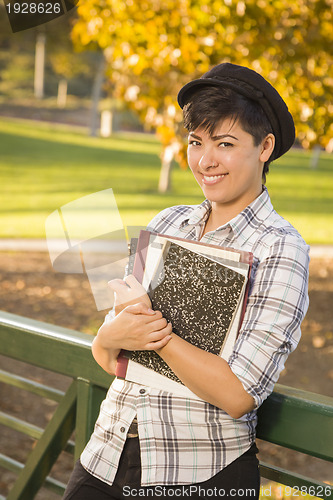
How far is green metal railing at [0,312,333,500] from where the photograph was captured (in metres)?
1.81

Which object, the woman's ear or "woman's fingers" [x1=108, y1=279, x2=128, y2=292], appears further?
the woman's ear

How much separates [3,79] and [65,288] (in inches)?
1840

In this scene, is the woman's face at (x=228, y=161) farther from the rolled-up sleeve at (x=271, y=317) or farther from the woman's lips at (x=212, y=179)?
the rolled-up sleeve at (x=271, y=317)

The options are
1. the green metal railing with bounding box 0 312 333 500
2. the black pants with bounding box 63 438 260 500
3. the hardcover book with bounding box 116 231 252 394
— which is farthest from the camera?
the green metal railing with bounding box 0 312 333 500

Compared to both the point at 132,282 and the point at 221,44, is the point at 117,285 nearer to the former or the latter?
the point at 132,282

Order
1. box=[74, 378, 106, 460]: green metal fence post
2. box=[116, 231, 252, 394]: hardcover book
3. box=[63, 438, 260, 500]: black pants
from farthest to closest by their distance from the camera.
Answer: box=[74, 378, 106, 460]: green metal fence post → box=[63, 438, 260, 500]: black pants → box=[116, 231, 252, 394]: hardcover book

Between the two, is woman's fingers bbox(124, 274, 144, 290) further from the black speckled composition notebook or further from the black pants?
the black pants

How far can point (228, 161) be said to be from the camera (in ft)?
5.57

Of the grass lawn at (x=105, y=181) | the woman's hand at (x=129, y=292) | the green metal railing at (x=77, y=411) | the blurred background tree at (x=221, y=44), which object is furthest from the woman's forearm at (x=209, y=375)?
the grass lawn at (x=105, y=181)

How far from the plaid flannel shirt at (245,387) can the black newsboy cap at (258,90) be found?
0.17 m

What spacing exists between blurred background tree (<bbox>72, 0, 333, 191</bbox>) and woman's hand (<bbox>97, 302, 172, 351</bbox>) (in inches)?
160

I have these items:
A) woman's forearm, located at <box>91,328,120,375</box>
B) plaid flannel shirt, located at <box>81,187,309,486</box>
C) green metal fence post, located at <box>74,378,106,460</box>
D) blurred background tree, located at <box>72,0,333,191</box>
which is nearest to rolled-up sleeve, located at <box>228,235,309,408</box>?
plaid flannel shirt, located at <box>81,187,309,486</box>

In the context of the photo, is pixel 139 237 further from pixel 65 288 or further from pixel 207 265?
pixel 65 288

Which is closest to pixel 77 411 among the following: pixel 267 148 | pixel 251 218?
pixel 251 218
